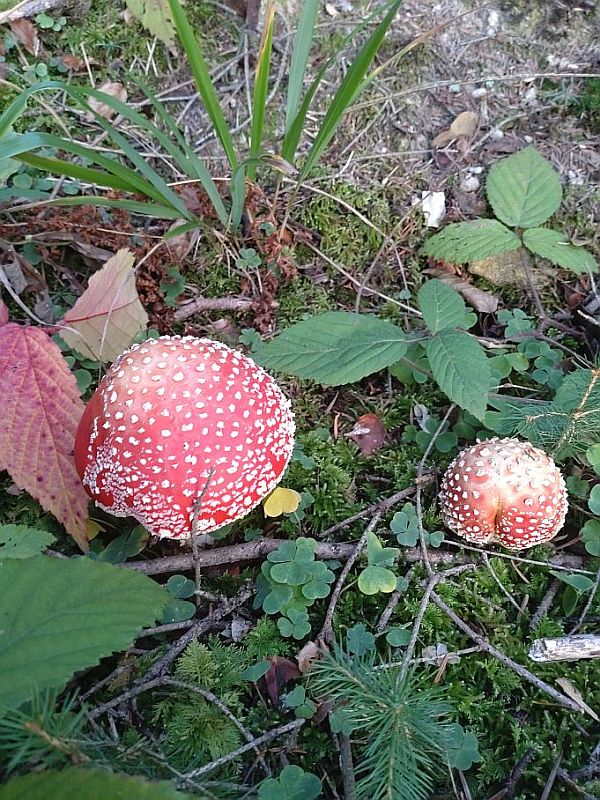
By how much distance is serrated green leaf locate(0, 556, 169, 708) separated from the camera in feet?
4.72

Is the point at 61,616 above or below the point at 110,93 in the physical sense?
below

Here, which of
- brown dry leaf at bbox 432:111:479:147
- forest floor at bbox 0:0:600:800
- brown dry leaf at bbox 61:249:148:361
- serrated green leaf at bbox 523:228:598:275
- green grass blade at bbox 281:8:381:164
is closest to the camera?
forest floor at bbox 0:0:600:800

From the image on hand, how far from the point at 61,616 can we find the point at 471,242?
263 centimetres

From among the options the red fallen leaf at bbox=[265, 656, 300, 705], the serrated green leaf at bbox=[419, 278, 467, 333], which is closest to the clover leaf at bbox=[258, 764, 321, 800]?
the red fallen leaf at bbox=[265, 656, 300, 705]

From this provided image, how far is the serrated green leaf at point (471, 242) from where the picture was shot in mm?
3166

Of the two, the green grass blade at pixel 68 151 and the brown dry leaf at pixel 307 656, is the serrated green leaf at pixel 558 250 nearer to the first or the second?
the green grass blade at pixel 68 151

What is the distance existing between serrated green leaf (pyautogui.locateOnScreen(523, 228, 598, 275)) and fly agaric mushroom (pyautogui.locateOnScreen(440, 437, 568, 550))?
1152mm

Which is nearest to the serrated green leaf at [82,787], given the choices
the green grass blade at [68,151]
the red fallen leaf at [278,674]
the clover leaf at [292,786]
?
the clover leaf at [292,786]

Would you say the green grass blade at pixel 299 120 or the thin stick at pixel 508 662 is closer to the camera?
the thin stick at pixel 508 662

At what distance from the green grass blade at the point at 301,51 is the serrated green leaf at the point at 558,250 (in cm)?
137

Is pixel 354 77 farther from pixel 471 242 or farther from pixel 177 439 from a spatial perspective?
pixel 177 439

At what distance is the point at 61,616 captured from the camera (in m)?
1.56

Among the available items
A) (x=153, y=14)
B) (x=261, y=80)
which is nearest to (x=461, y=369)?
(x=261, y=80)

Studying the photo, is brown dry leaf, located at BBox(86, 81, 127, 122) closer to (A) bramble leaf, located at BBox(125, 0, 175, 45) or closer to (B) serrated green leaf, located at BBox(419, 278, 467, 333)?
(A) bramble leaf, located at BBox(125, 0, 175, 45)
